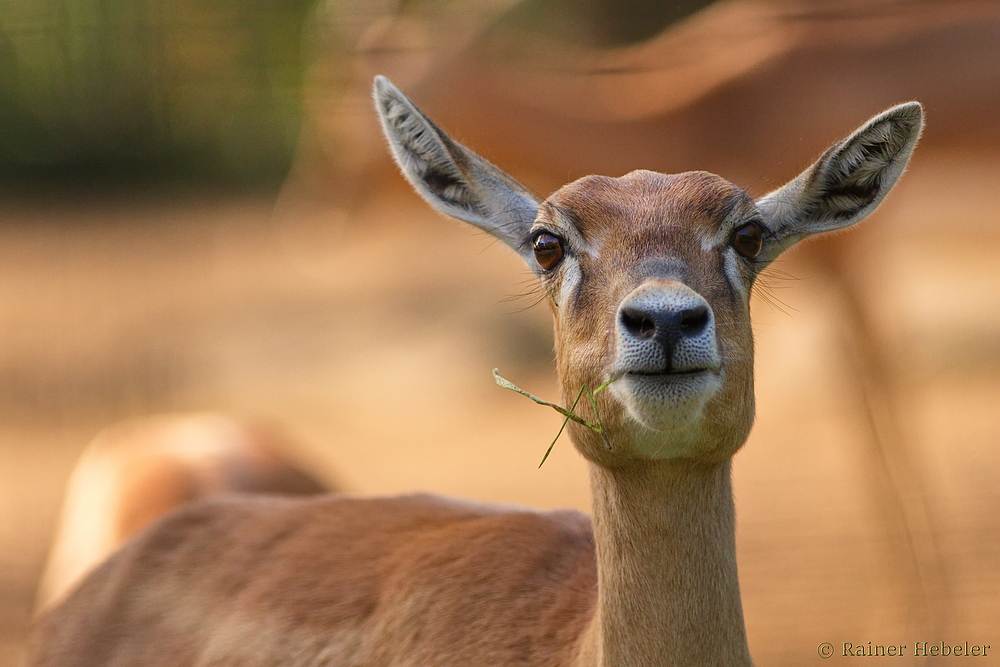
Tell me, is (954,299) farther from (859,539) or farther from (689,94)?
(689,94)

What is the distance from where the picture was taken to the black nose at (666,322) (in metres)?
2.50

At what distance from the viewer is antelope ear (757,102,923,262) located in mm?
3104

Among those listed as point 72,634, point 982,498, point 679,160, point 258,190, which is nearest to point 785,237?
point 72,634

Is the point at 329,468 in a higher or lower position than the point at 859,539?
higher

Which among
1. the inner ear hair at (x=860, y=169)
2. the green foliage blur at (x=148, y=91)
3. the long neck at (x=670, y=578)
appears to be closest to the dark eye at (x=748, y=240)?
the inner ear hair at (x=860, y=169)

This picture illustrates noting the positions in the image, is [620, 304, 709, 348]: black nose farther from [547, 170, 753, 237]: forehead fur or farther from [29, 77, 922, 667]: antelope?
[547, 170, 753, 237]: forehead fur

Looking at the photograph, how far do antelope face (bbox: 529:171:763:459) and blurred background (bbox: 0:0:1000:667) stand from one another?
2.11 feet

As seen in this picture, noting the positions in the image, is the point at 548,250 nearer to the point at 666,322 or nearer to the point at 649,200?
the point at 649,200

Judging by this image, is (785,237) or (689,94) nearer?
(785,237)

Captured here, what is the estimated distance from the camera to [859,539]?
281 inches

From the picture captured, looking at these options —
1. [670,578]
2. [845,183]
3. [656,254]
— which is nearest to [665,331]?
[656,254]

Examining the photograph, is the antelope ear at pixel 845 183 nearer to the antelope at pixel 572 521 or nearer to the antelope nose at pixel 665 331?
the antelope at pixel 572 521

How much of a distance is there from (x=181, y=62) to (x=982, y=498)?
25.5ft

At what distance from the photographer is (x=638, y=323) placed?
256cm
